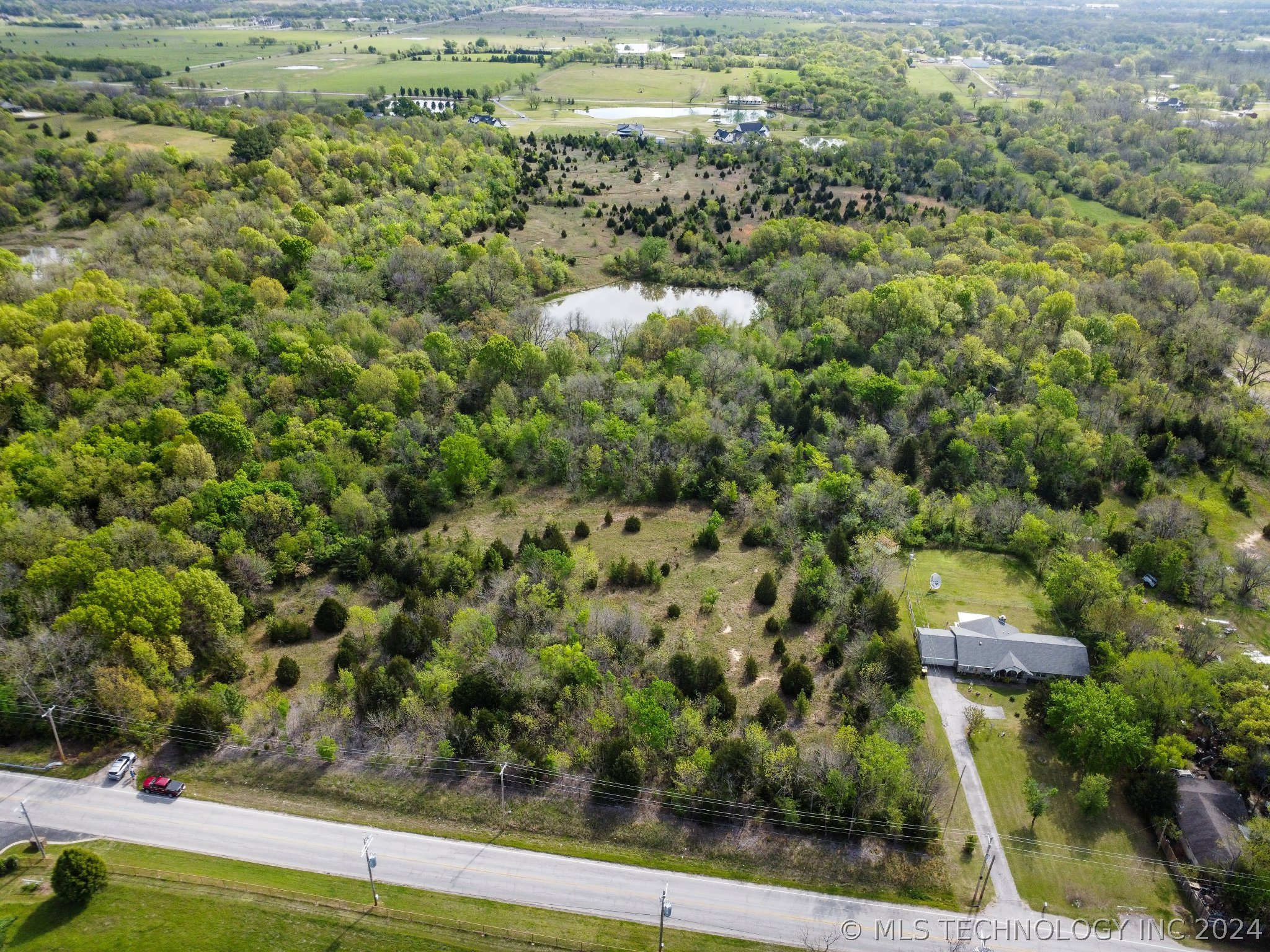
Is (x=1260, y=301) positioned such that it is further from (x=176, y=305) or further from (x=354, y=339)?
(x=176, y=305)

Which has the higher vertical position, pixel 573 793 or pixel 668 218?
pixel 668 218

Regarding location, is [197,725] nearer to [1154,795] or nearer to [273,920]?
[273,920]

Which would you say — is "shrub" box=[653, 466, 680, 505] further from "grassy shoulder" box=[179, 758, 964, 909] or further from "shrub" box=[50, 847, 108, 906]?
"shrub" box=[50, 847, 108, 906]

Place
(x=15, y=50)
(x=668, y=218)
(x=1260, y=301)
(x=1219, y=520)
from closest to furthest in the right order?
1. (x=1219, y=520)
2. (x=1260, y=301)
3. (x=668, y=218)
4. (x=15, y=50)

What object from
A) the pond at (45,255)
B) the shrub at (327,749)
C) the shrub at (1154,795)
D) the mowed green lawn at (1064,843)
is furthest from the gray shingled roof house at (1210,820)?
the pond at (45,255)

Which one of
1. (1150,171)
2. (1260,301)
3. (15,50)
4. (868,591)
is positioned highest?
(15,50)

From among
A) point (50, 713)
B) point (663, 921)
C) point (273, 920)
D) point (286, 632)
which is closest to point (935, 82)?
point (286, 632)

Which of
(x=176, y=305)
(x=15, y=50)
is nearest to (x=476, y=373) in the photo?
(x=176, y=305)
